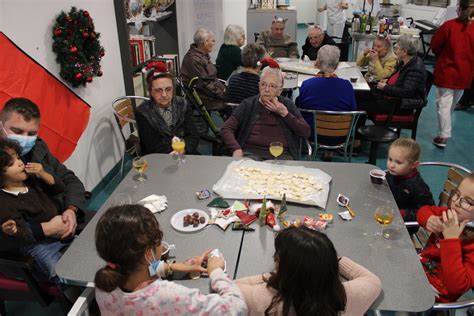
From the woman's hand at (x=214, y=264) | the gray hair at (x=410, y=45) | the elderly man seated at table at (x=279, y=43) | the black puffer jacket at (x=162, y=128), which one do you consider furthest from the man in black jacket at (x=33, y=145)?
the elderly man seated at table at (x=279, y=43)

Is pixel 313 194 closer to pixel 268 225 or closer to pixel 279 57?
pixel 268 225

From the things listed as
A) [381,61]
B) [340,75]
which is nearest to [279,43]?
[340,75]

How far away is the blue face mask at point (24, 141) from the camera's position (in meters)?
2.03

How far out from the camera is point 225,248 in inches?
63.0

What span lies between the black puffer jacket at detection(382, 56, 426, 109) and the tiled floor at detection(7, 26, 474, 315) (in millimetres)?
643

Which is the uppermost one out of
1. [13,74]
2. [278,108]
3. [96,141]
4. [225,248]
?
[13,74]

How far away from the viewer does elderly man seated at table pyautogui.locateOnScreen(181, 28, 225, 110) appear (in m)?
4.23

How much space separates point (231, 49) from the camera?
4777mm

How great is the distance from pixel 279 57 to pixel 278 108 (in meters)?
3.02

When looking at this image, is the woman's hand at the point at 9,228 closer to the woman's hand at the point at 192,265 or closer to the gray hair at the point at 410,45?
the woman's hand at the point at 192,265

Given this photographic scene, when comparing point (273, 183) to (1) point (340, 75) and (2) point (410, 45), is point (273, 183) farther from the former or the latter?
(1) point (340, 75)

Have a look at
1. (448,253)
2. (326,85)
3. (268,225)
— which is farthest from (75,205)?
(326,85)

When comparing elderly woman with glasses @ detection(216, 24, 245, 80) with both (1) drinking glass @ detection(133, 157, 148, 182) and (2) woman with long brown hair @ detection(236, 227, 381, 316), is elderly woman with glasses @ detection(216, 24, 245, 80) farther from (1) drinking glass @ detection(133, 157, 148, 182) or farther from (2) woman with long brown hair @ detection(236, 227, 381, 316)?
(2) woman with long brown hair @ detection(236, 227, 381, 316)

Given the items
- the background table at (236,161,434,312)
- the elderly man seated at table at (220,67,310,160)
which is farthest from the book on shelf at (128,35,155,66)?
the background table at (236,161,434,312)
